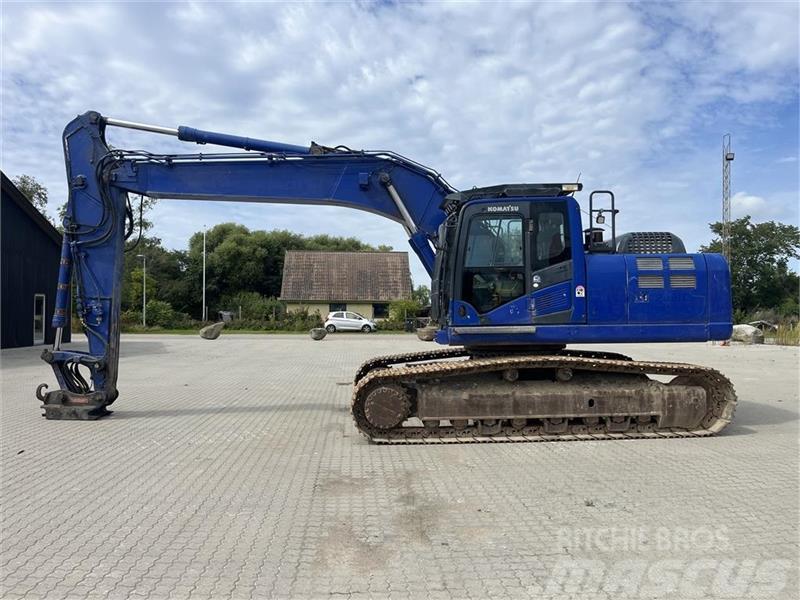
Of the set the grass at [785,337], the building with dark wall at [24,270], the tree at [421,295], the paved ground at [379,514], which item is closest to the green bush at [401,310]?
the tree at [421,295]

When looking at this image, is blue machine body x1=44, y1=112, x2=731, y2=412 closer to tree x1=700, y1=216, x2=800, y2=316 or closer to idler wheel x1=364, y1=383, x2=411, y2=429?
idler wheel x1=364, y1=383, x2=411, y2=429

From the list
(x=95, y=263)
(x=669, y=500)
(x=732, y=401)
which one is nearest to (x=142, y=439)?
(x=95, y=263)

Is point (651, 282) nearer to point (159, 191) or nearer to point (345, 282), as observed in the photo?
point (159, 191)

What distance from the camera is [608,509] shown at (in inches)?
181

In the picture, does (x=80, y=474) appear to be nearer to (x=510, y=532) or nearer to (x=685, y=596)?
(x=510, y=532)

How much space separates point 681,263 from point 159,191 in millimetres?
7324

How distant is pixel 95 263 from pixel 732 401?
9.01 metres

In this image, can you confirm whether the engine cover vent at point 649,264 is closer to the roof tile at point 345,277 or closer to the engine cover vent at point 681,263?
the engine cover vent at point 681,263

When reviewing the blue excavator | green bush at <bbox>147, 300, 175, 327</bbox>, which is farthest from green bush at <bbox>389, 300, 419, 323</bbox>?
the blue excavator

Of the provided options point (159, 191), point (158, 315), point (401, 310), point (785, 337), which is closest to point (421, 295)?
point (401, 310)

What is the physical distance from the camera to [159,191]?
27.8 feet

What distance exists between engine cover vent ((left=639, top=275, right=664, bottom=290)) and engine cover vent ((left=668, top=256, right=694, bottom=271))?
0.24 meters

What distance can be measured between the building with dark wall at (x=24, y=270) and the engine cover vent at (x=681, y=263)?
21.3 meters

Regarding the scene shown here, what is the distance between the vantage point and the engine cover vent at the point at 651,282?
7125 millimetres
